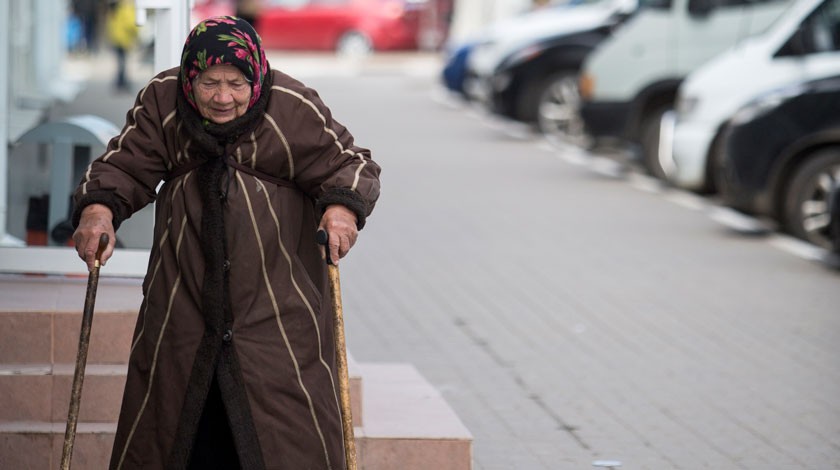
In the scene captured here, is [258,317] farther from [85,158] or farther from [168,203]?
[85,158]

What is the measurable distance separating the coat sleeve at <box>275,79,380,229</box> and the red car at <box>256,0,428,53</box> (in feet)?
114

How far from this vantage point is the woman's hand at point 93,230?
4.30m

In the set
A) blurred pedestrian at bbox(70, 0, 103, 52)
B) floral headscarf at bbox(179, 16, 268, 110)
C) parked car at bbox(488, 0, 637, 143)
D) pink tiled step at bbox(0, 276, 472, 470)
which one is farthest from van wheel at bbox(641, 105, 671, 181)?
blurred pedestrian at bbox(70, 0, 103, 52)

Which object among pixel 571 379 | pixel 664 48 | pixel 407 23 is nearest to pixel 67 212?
pixel 571 379

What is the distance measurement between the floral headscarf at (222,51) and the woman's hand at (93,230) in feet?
1.18

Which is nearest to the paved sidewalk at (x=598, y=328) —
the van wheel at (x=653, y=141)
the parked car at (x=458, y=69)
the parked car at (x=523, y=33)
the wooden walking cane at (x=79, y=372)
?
the van wheel at (x=653, y=141)

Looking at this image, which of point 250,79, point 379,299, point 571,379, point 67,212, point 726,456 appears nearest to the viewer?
point 250,79

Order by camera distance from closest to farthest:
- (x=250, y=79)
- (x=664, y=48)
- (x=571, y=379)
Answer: (x=250, y=79) → (x=571, y=379) → (x=664, y=48)

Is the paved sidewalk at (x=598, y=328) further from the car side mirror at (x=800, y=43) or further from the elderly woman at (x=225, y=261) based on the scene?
the elderly woman at (x=225, y=261)

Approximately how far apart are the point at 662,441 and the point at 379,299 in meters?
3.42

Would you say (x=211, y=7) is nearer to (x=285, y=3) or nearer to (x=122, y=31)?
(x=285, y=3)

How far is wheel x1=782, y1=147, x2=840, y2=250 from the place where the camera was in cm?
1185

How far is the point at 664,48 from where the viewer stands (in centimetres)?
1664

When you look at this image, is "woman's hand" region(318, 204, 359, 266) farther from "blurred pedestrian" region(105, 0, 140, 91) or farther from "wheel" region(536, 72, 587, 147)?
"blurred pedestrian" region(105, 0, 140, 91)
